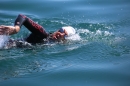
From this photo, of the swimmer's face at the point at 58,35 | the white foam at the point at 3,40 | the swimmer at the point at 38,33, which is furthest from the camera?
the swimmer's face at the point at 58,35

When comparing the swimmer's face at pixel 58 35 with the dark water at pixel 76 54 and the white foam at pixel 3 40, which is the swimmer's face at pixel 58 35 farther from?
the white foam at pixel 3 40

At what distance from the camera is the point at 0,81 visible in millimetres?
5664

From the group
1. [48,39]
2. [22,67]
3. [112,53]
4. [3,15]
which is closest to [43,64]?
[22,67]

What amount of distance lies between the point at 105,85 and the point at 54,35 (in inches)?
88.2

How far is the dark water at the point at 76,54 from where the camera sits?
5898mm

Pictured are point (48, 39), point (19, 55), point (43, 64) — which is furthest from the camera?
point (48, 39)

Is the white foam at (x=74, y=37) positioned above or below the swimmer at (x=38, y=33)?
below

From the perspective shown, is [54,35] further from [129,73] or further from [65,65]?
[129,73]

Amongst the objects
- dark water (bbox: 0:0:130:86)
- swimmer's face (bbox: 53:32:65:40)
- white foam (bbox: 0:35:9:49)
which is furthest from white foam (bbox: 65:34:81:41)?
white foam (bbox: 0:35:9:49)

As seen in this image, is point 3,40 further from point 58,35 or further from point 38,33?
point 58,35

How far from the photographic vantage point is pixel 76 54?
7.11 metres

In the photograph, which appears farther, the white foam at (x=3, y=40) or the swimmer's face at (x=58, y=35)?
the swimmer's face at (x=58, y=35)

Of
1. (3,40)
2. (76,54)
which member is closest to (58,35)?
(76,54)

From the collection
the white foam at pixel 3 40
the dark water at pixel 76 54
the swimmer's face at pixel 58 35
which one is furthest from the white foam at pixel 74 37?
the white foam at pixel 3 40
